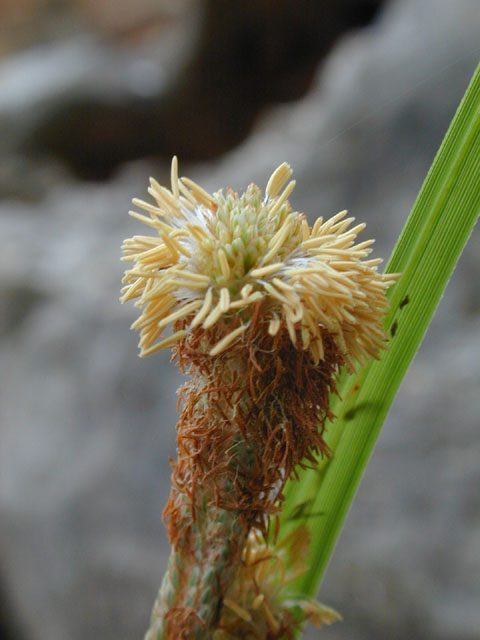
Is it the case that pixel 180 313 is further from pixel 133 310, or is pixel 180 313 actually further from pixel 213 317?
pixel 133 310

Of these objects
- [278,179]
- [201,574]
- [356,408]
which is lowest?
[201,574]

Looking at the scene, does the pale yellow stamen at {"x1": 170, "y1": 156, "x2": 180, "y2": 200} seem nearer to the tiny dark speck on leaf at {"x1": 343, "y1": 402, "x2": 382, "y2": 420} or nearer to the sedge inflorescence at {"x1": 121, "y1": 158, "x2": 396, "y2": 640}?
the sedge inflorescence at {"x1": 121, "y1": 158, "x2": 396, "y2": 640}

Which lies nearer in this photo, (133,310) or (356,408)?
(356,408)

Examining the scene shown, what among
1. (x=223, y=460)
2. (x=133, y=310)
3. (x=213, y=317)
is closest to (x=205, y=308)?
(x=213, y=317)

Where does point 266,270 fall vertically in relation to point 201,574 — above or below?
above

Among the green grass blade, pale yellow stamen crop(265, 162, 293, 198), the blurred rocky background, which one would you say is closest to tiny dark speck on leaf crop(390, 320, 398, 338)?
the green grass blade

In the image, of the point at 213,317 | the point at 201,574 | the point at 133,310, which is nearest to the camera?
the point at 213,317

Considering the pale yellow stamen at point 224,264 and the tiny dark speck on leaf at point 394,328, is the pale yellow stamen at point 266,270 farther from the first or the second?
the tiny dark speck on leaf at point 394,328

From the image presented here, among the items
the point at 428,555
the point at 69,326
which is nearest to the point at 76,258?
the point at 69,326
